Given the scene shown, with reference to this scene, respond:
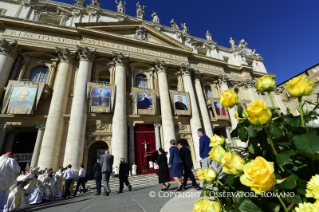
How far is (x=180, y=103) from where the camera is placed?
1448 cm

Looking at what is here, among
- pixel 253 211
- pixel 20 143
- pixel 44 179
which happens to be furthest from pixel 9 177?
pixel 20 143

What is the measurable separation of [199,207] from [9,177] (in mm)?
5747

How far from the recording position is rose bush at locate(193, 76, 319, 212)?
1.90 ft

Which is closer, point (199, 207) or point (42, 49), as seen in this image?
point (199, 207)

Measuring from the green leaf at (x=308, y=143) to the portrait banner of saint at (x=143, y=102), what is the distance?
12535mm

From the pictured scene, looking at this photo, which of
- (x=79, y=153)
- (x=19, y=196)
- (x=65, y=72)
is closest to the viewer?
(x=19, y=196)

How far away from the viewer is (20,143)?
1162 cm

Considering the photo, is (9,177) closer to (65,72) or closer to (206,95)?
(65,72)

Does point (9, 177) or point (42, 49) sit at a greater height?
point (42, 49)

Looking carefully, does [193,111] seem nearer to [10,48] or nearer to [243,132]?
[243,132]

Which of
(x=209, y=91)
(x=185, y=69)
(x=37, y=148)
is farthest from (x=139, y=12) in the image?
(x=37, y=148)

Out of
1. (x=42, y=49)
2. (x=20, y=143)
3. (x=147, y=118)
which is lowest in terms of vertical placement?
(x=20, y=143)

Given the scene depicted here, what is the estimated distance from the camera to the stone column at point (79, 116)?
10023 millimetres

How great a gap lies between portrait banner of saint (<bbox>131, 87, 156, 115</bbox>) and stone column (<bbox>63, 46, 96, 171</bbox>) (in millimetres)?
3845
